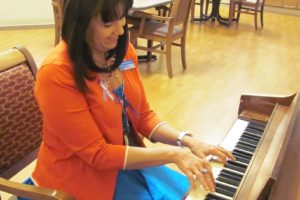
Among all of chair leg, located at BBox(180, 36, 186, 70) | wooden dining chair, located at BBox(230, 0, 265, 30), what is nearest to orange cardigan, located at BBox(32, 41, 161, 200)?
chair leg, located at BBox(180, 36, 186, 70)

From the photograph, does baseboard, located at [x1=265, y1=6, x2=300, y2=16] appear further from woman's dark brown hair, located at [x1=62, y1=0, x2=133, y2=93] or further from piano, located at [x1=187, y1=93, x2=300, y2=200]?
woman's dark brown hair, located at [x1=62, y1=0, x2=133, y2=93]

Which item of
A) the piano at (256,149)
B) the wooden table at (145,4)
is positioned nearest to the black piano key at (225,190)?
the piano at (256,149)

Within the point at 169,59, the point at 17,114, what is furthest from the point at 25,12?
the point at 17,114

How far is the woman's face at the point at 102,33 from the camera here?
3.49 feet

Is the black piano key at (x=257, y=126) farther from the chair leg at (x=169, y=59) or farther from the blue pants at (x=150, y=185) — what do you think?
the chair leg at (x=169, y=59)

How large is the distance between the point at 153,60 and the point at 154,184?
3347 millimetres

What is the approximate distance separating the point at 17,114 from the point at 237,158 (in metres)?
0.84

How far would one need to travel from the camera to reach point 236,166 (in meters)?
1.29

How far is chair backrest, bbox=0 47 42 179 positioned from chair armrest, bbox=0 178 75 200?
0.30 m

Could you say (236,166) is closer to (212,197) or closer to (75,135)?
(212,197)

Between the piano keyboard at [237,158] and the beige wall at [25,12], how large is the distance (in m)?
4.66

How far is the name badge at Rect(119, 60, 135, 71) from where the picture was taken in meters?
1.32

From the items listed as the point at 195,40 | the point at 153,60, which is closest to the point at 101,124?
the point at 153,60

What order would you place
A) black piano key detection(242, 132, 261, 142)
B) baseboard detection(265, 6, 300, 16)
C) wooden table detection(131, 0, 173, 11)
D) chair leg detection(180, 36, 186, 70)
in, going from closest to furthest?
black piano key detection(242, 132, 261, 142)
wooden table detection(131, 0, 173, 11)
chair leg detection(180, 36, 186, 70)
baseboard detection(265, 6, 300, 16)
